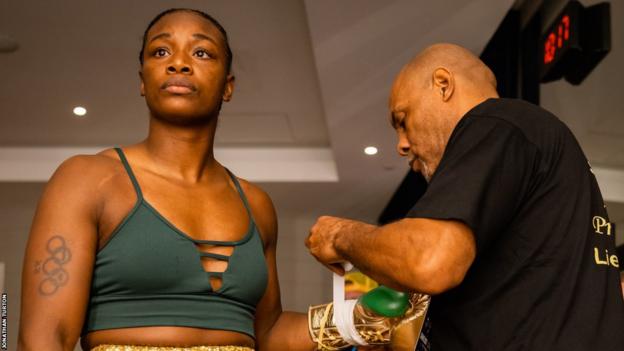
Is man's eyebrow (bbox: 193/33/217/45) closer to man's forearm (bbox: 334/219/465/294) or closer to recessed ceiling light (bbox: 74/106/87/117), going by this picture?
→ man's forearm (bbox: 334/219/465/294)

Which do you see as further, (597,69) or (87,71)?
(87,71)

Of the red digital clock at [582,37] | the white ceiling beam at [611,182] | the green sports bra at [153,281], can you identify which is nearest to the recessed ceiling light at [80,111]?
the red digital clock at [582,37]

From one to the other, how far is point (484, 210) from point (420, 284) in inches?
5.9

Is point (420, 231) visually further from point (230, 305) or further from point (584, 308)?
point (230, 305)

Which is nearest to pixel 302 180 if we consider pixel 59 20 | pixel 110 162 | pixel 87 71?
pixel 87 71

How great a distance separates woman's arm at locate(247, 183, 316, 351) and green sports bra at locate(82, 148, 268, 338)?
0.90 feet

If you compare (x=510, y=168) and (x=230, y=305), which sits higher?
(x=510, y=168)

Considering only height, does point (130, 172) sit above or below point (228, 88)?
below

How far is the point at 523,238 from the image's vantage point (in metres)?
1.43

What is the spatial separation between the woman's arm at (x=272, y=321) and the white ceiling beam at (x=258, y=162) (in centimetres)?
599

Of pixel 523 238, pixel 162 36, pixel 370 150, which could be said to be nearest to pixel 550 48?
pixel 162 36

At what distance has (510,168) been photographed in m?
1.38

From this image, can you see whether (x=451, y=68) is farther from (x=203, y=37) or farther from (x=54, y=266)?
(x=54, y=266)

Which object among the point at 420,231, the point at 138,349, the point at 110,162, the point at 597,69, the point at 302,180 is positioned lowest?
the point at 138,349
